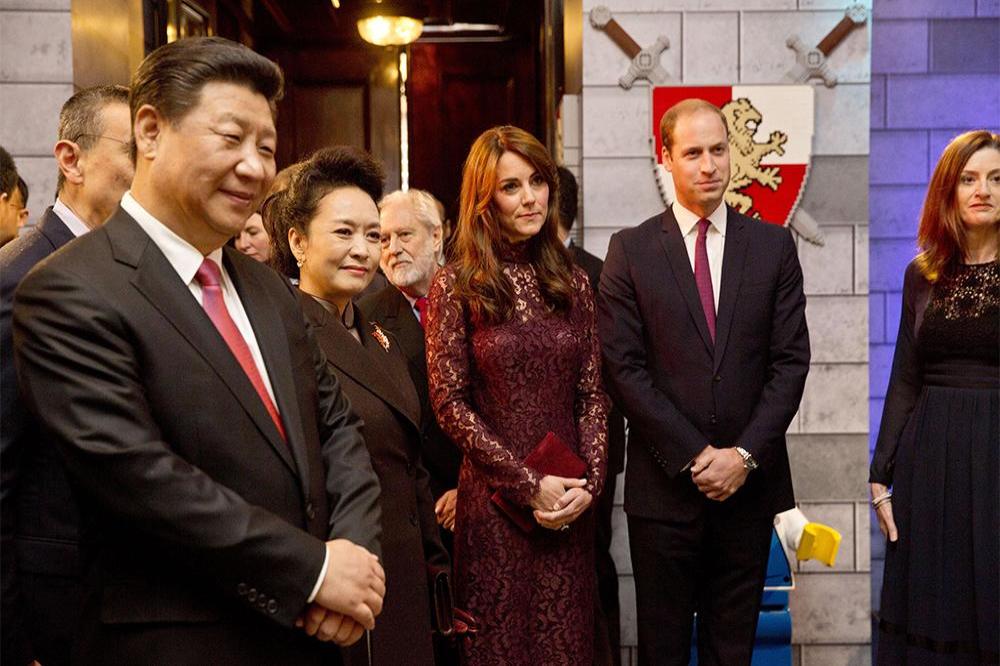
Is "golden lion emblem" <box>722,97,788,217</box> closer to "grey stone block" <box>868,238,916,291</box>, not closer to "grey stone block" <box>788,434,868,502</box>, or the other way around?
"grey stone block" <box>868,238,916,291</box>

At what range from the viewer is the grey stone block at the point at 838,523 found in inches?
161

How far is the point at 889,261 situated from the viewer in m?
4.41

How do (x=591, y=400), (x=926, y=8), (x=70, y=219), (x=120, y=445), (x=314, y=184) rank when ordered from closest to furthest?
(x=120, y=445) → (x=70, y=219) → (x=314, y=184) → (x=591, y=400) → (x=926, y=8)

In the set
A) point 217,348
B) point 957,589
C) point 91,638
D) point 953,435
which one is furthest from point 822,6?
point 91,638

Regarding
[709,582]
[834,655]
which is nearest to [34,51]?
[709,582]

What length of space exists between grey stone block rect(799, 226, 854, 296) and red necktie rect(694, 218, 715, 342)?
3.56ft

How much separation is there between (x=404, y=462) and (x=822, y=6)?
262cm

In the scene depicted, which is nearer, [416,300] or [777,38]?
[416,300]

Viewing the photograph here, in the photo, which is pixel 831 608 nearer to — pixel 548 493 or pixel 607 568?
pixel 607 568

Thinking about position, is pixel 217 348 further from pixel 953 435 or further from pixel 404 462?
pixel 953 435

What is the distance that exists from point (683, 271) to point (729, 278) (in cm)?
13

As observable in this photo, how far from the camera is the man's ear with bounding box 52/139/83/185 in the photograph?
7.49 feet

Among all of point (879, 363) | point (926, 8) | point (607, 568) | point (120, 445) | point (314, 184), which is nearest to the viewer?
point (120, 445)

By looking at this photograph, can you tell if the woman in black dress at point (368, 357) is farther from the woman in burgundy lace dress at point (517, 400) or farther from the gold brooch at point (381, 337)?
the woman in burgundy lace dress at point (517, 400)
